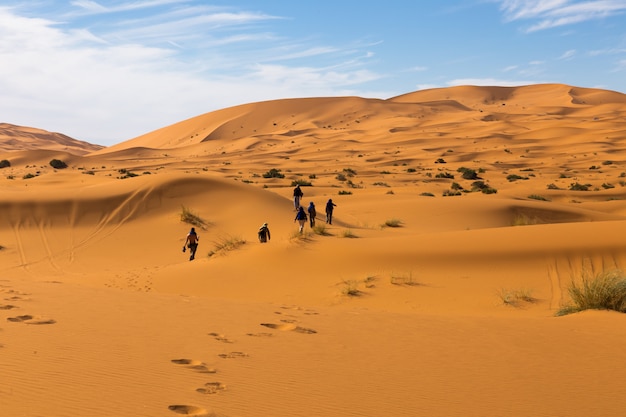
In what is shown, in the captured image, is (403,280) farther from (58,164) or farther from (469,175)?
(58,164)

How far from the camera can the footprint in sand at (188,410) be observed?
4.62m

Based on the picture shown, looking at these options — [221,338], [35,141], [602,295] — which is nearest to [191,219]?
[602,295]

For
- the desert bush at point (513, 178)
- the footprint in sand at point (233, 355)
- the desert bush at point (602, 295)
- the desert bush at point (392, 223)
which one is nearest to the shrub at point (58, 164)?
the desert bush at point (513, 178)

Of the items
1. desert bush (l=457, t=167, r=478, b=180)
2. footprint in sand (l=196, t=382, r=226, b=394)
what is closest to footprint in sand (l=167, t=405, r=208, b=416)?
footprint in sand (l=196, t=382, r=226, b=394)

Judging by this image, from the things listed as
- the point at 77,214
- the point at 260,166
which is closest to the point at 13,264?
the point at 77,214

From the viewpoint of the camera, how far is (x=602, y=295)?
10.1 m

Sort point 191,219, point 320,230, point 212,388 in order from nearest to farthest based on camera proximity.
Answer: point 212,388
point 320,230
point 191,219

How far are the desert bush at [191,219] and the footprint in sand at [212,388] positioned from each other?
18.9 metres

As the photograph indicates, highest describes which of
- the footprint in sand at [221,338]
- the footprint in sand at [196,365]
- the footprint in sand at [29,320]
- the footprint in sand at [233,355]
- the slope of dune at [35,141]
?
the slope of dune at [35,141]

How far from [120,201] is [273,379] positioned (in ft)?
71.3

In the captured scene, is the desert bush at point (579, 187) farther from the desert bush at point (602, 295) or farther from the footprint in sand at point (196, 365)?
the footprint in sand at point (196, 365)

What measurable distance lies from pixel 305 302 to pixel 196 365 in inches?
277

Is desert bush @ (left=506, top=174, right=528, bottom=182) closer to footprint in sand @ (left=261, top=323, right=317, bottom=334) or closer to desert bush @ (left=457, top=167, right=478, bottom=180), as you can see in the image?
desert bush @ (left=457, top=167, right=478, bottom=180)

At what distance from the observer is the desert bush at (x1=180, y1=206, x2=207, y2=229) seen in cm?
2409
